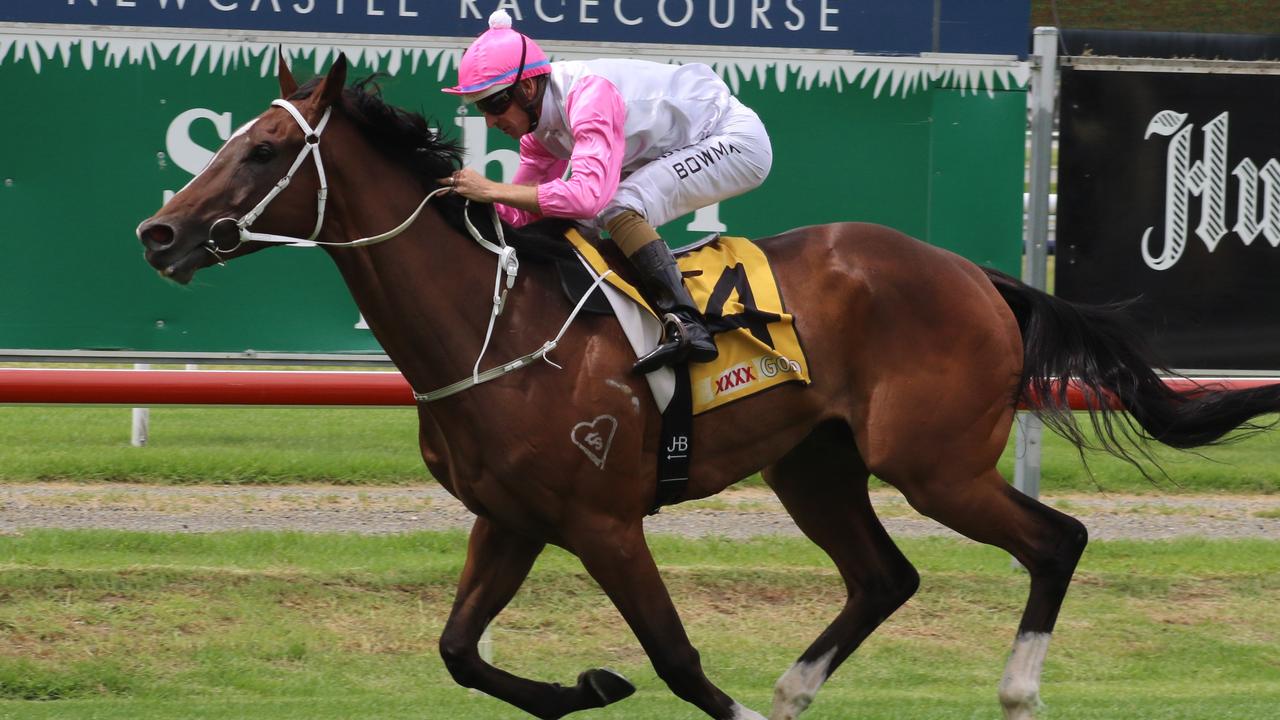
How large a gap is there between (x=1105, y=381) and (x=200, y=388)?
3.44 m

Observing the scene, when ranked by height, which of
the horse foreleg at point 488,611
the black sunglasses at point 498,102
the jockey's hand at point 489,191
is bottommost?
the horse foreleg at point 488,611

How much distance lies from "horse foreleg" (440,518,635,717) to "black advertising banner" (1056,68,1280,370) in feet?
11.5

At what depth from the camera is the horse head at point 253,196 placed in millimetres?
4121

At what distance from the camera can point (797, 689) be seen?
5188mm

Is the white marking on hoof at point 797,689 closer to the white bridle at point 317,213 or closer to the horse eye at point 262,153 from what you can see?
the white bridle at point 317,213

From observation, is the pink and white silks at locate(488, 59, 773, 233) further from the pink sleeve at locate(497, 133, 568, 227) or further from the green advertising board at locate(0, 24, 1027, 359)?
the green advertising board at locate(0, 24, 1027, 359)

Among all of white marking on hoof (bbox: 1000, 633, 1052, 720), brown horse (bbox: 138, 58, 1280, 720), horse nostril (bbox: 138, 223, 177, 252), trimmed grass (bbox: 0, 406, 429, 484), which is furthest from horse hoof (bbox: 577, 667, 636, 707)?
trimmed grass (bbox: 0, 406, 429, 484)

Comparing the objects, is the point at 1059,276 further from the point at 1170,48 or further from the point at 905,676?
the point at 905,676

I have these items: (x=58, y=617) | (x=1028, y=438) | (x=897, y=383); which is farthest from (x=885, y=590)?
(x=58, y=617)

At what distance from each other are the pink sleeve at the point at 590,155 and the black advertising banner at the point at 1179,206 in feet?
11.0

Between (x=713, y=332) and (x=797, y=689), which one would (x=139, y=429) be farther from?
(x=713, y=332)

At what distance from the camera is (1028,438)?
7.09 m

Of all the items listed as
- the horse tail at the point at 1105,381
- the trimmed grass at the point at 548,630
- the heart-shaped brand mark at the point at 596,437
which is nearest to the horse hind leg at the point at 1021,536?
the horse tail at the point at 1105,381

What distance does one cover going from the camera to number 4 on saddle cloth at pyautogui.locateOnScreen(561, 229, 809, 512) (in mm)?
4621
